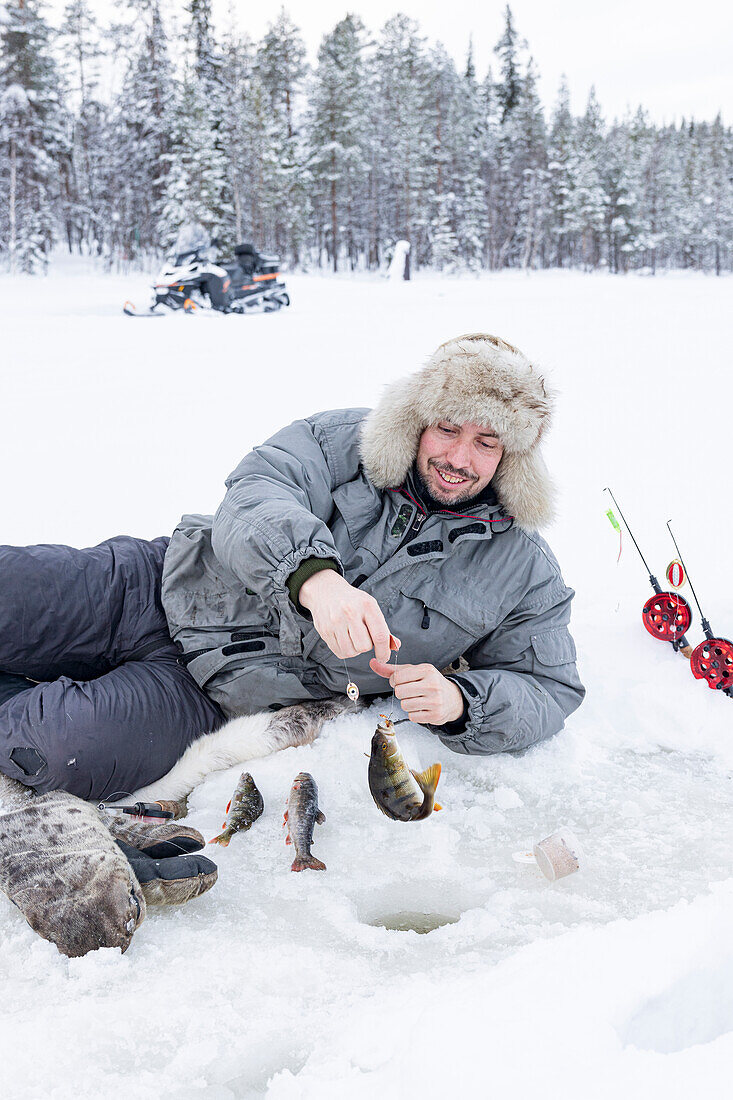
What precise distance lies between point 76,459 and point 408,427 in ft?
13.3

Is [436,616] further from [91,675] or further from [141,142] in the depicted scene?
[141,142]

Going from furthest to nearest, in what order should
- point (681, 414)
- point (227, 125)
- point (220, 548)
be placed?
point (227, 125) → point (681, 414) → point (220, 548)

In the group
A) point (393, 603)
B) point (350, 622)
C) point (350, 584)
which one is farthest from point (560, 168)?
point (350, 622)

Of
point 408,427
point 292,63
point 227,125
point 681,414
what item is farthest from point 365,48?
point 408,427

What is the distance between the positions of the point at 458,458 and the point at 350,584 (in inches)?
24.4

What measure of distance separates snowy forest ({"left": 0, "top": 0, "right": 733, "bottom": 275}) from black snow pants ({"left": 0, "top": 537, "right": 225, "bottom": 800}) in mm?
30483

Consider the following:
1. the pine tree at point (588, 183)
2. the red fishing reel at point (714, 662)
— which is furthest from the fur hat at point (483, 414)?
the pine tree at point (588, 183)

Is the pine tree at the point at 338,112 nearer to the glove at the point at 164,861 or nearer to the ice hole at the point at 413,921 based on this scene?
the glove at the point at 164,861

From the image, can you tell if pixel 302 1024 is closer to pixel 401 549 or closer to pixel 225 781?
pixel 225 781

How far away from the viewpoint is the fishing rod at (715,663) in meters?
3.37

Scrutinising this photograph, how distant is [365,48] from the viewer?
41.0 m

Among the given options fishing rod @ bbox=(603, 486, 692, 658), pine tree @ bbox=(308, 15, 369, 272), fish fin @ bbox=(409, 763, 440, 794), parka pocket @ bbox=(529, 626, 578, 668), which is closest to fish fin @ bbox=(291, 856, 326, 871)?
fish fin @ bbox=(409, 763, 440, 794)

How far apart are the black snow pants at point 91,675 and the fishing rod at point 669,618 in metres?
2.11

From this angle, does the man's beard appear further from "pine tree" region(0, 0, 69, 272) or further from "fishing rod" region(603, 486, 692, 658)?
"pine tree" region(0, 0, 69, 272)
